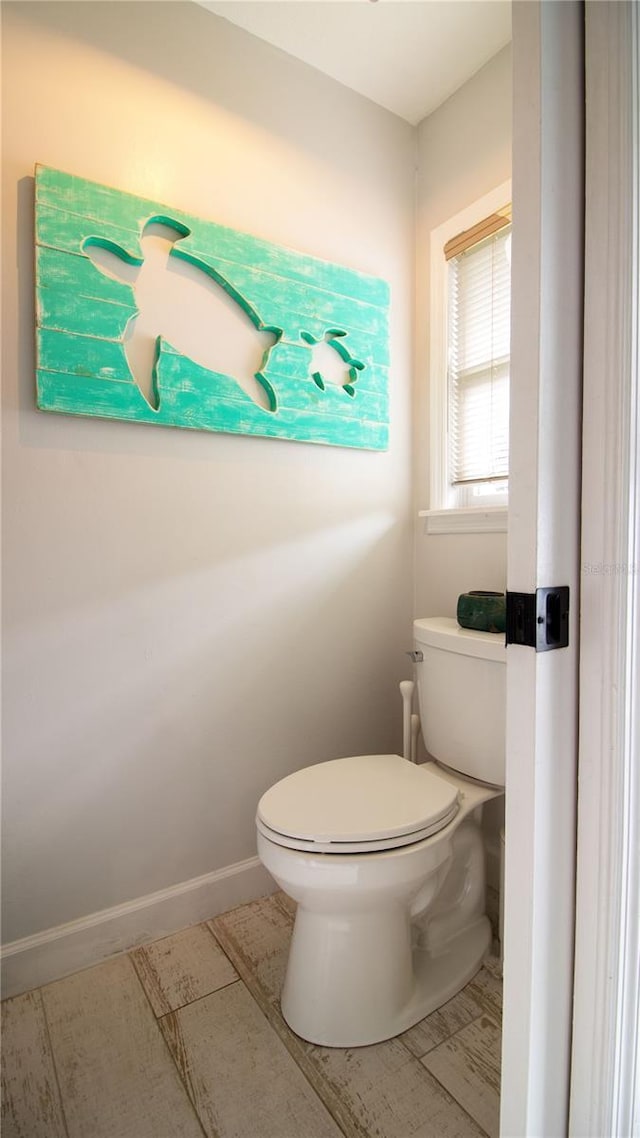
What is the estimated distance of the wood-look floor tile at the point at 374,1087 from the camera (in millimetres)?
940

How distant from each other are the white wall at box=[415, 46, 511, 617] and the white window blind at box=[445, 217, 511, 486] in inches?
3.9

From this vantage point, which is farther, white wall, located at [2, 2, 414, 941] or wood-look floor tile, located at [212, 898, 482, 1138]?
white wall, located at [2, 2, 414, 941]

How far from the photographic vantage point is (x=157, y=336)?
4.46 ft

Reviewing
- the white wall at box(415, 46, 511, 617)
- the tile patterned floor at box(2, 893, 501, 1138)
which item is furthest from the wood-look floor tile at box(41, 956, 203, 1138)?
the white wall at box(415, 46, 511, 617)

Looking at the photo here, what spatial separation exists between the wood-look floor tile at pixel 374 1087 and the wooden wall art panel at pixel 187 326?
55.7 inches

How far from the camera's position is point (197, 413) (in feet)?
4.64

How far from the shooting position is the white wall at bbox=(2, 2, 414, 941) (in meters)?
1.23

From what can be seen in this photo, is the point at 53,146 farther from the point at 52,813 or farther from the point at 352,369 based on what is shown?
the point at 52,813

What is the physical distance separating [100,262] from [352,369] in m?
0.76

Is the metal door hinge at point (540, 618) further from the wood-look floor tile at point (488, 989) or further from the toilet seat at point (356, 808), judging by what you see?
the wood-look floor tile at point (488, 989)

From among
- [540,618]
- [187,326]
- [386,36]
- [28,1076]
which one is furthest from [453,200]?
[28,1076]

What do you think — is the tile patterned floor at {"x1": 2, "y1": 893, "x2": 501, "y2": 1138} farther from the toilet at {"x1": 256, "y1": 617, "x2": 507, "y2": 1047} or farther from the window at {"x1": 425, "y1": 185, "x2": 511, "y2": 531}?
the window at {"x1": 425, "y1": 185, "x2": 511, "y2": 531}

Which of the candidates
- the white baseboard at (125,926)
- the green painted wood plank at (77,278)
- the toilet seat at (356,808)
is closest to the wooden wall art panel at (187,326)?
the green painted wood plank at (77,278)

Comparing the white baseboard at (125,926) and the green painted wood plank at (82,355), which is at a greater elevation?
the green painted wood plank at (82,355)
